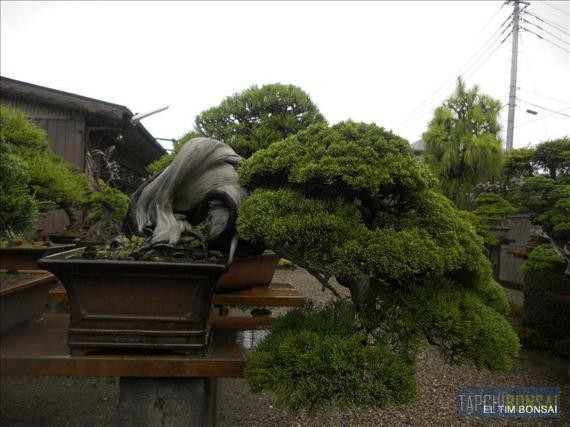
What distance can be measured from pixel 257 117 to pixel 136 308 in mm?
1763

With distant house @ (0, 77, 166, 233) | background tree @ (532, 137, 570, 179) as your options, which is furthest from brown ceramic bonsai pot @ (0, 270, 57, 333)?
background tree @ (532, 137, 570, 179)

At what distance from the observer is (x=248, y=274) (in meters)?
1.94

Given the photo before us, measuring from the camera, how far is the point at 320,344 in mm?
1142

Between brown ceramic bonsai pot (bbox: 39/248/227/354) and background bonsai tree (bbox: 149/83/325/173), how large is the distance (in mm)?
1502

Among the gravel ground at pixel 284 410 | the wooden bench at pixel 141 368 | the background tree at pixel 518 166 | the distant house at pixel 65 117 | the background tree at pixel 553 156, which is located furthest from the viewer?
the background tree at pixel 518 166

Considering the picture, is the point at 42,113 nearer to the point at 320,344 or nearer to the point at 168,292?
the point at 168,292

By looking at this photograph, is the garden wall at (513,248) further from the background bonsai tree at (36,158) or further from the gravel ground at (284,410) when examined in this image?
the background bonsai tree at (36,158)

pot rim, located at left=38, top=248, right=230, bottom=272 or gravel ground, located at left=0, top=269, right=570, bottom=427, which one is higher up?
pot rim, located at left=38, top=248, right=230, bottom=272

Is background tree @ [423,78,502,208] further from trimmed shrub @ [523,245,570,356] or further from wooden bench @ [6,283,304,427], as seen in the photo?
wooden bench @ [6,283,304,427]

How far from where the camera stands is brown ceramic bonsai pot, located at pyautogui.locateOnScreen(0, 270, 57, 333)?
1215mm

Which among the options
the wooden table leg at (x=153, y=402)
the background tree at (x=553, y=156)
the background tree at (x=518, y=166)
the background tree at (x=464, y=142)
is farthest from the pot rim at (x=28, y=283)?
the background tree at (x=464, y=142)

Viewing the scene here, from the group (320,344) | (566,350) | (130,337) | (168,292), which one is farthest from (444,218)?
(566,350)

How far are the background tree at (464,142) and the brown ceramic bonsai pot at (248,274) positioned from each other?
8.58 metres

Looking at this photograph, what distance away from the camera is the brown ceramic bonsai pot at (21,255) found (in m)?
1.69
